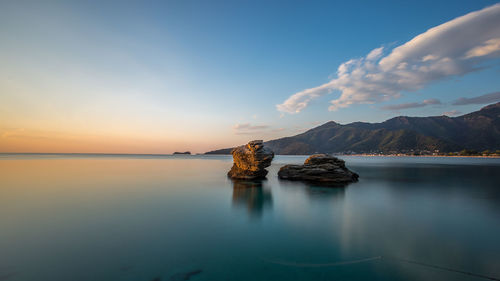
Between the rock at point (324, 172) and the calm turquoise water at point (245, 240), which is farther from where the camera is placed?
the rock at point (324, 172)

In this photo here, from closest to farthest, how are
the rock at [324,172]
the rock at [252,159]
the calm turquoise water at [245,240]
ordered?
the calm turquoise water at [245,240] < the rock at [324,172] < the rock at [252,159]

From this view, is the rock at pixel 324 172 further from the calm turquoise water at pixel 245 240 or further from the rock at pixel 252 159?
the calm turquoise water at pixel 245 240

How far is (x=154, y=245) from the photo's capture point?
8133 millimetres

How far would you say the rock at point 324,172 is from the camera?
27297 millimetres

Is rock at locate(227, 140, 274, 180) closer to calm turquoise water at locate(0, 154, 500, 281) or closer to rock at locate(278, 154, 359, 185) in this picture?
rock at locate(278, 154, 359, 185)

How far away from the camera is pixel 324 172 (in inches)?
1082

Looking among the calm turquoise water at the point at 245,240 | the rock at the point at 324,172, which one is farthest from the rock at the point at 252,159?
the calm turquoise water at the point at 245,240

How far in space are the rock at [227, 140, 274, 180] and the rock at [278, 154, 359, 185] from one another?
502 centimetres

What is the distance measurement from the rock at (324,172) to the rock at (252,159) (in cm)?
502

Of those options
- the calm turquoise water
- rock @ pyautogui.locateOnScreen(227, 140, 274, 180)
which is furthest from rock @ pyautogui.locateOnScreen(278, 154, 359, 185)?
the calm turquoise water

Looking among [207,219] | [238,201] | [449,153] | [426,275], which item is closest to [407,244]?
[426,275]

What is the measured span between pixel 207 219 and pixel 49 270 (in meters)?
6.99

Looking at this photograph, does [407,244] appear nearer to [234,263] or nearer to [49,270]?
[234,263]

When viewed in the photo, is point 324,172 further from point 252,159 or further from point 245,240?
point 245,240
